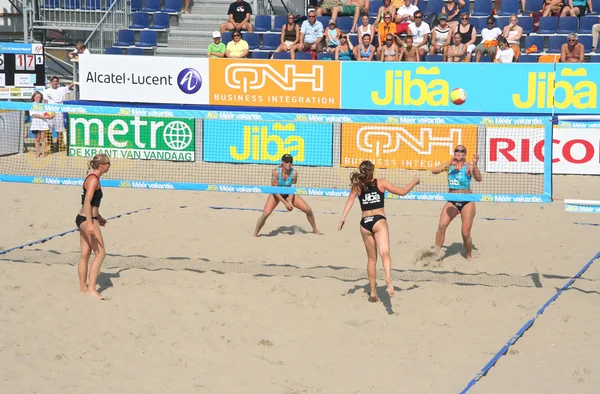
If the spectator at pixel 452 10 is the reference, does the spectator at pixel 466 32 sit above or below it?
below

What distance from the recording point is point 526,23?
68.2 ft

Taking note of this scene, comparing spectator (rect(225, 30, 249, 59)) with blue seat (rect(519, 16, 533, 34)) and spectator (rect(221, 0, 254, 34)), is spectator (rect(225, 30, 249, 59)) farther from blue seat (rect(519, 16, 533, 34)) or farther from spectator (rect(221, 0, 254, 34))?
blue seat (rect(519, 16, 533, 34))

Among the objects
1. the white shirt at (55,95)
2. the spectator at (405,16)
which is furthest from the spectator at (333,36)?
the white shirt at (55,95)

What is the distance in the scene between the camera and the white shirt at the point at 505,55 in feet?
62.2

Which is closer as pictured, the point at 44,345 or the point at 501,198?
the point at 44,345

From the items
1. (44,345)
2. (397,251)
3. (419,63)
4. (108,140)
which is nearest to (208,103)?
(108,140)

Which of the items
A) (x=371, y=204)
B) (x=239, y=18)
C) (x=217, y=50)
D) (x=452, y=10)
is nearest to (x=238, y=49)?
(x=217, y=50)

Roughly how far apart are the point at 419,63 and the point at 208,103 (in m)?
4.89

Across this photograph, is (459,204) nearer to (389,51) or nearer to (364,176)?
(364,176)

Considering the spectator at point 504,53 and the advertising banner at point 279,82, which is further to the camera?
the spectator at point 504,53

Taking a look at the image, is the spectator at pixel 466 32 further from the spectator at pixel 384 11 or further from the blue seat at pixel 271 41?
the blue seat at pixel 271 41

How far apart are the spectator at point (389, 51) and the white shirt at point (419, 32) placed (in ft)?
2.09

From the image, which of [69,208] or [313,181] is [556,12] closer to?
[313,181]

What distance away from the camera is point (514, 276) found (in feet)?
35.9
